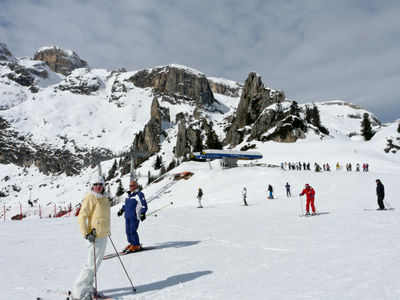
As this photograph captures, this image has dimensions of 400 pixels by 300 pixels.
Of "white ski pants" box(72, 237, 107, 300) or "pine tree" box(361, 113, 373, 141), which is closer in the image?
"white ski pants" box(72, 237, 107, 300)

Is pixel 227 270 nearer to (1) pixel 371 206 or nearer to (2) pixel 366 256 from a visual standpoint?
(2) pixel 366 256

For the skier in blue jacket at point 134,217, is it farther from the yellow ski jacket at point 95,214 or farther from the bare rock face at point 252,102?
the bare rock face at point 252,102

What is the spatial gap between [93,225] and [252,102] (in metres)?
104

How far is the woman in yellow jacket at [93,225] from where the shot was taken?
15.9 feet

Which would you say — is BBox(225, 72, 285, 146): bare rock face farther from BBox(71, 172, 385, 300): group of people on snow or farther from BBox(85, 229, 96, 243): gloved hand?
BBox(85, 229, 96, 243): gloved hand

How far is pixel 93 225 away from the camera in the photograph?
17.0 ft

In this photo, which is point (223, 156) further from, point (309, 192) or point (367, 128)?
point (367, 128)

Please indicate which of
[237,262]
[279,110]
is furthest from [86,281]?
[279,110]

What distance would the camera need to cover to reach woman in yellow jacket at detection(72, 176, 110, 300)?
4844 mm

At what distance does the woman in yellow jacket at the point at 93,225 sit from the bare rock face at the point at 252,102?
312 feet

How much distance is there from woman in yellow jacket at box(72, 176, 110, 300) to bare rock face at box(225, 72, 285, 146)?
312ft

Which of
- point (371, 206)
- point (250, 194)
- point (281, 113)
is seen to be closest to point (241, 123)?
point (281, 113)

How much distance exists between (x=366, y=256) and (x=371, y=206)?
11.9 m

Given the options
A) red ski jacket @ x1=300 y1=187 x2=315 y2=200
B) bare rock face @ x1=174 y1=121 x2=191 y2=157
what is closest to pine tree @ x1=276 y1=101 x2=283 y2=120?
bare rock face @ x1=174 y1=121 x2=191 y2=157
